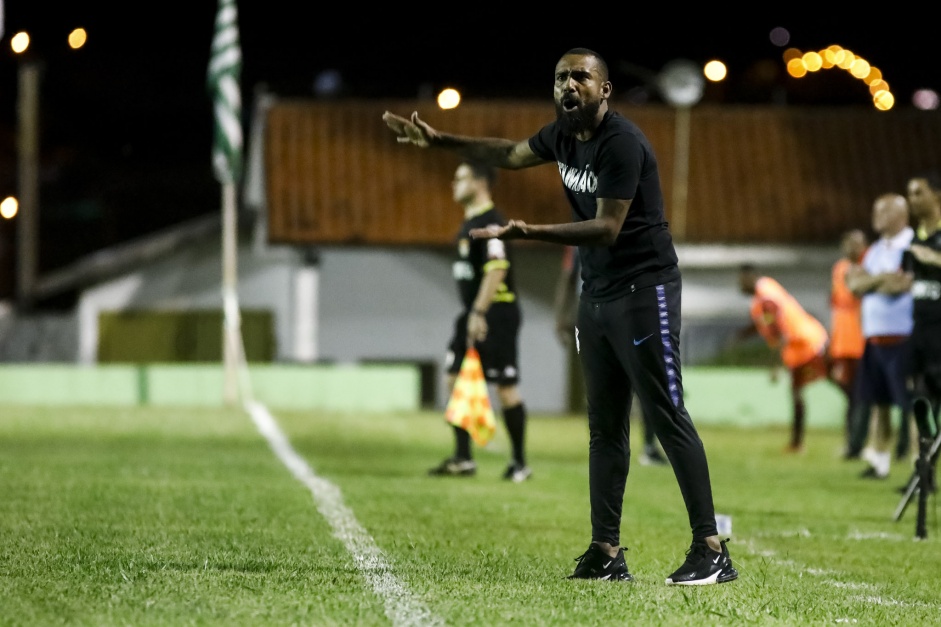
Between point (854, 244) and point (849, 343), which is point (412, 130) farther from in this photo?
point (849, 343)

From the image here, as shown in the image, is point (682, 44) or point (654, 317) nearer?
point (654, 317)

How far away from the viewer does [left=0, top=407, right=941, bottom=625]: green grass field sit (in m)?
5.60

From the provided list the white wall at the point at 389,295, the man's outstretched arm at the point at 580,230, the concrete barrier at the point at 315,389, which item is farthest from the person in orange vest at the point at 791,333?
the white wall at the point at 389,295

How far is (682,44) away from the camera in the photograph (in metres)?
36.2

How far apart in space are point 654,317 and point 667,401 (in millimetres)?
352

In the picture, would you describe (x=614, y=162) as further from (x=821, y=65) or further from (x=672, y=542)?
Result: (x=821, y=65)

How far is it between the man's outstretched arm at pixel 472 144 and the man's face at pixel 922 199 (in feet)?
15.3

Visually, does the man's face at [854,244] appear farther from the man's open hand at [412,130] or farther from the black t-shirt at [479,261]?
the man's open hand at [412,130]

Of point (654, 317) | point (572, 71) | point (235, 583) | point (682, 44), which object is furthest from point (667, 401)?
point (682, 44)

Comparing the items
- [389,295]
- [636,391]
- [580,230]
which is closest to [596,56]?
[580,230]

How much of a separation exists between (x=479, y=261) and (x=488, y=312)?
1.32ft

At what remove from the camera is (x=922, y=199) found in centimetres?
1063

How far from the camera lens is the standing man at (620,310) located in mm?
6301

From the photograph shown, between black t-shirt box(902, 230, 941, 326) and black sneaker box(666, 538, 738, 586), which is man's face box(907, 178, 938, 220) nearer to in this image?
black t-shirt box(902, 230, 941, 326)
